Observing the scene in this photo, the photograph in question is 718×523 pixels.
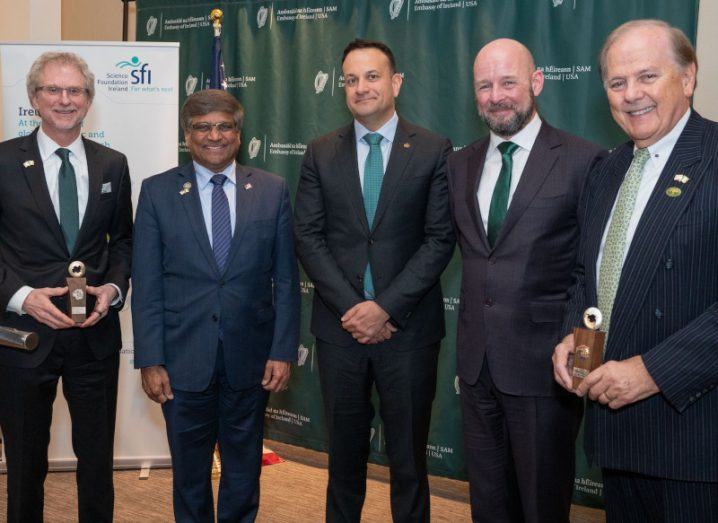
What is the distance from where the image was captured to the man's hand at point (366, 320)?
2922mm

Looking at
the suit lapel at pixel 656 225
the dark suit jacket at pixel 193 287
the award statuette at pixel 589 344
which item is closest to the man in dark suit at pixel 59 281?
the dark suit jacket at pixel 193 287

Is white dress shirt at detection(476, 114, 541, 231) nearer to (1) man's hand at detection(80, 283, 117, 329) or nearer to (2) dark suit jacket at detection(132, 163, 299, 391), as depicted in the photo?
(2) dark suit jacket at detection(132, 163, 299, 391)

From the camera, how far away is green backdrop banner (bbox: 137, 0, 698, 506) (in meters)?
3.91

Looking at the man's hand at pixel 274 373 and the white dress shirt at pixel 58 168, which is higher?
the white dress shirt at pixel 58 168

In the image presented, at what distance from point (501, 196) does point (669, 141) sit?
69 cm

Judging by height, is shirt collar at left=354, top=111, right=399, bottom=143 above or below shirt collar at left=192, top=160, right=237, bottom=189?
above

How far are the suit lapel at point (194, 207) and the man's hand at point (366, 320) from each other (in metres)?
0.52

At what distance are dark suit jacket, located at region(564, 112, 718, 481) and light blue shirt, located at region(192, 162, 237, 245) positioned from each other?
1.51 m

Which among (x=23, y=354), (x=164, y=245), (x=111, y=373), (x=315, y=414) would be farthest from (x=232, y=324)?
(x=315, y=414)

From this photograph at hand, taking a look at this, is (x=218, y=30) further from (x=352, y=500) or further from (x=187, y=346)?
(x=352, y=500)

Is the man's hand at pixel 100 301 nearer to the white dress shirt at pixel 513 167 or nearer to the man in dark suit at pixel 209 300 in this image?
the man in dark suit at pixel 209 300

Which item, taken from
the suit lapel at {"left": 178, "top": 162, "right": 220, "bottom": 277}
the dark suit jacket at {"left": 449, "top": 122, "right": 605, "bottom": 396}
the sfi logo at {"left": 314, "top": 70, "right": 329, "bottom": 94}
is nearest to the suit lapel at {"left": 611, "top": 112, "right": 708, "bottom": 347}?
the dark suit jacket at {"left": 449, "top": 122, "right": 605, "bottom": 396}

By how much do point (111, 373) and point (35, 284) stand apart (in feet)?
1.52

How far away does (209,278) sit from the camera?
2875 mm
